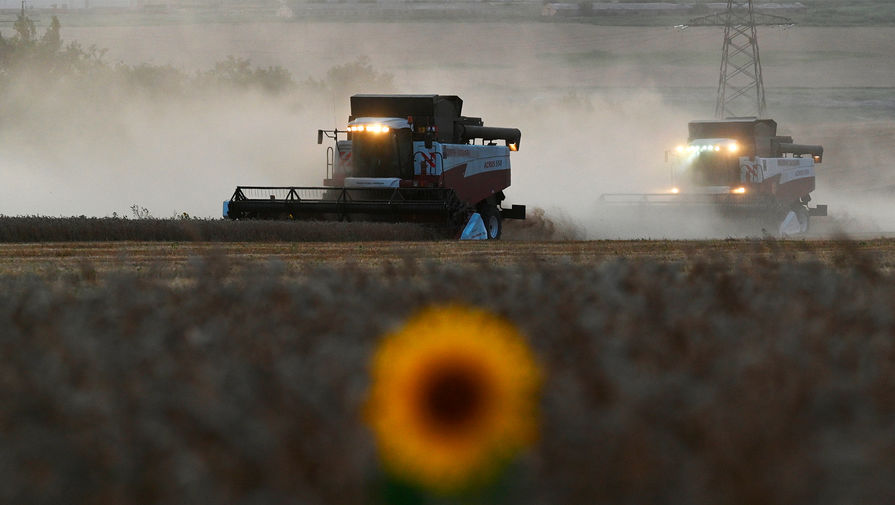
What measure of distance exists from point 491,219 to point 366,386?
83.9 ft

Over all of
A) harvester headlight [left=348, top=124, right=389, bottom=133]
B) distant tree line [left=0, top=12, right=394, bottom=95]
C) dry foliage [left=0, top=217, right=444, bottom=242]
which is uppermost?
distant tree line [left=0, top=12, right=394, bottom=95]

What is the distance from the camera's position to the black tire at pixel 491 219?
2823 cm

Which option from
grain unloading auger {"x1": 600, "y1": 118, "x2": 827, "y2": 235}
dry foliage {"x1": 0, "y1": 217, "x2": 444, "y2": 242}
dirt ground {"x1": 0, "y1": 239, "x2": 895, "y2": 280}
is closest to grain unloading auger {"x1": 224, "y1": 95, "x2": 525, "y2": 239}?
dry foliage {"x1": 0, "y1": 217, "x2": 444, "y2": 242}

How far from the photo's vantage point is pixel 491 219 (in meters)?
28.5

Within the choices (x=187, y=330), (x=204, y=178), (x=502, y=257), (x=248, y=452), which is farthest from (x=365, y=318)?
(x=204, y=178)

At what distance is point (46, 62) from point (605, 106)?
108ft

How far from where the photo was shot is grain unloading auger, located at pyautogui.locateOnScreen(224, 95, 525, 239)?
81.9ft

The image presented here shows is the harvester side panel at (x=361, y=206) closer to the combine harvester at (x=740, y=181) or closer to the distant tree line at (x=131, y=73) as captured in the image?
the combine harvester at (x=740, y=181)

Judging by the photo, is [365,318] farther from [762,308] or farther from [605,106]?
[605,106]

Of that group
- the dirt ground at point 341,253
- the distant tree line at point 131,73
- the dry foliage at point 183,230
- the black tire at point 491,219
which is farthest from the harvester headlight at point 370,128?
the distant tree line at point 131,73

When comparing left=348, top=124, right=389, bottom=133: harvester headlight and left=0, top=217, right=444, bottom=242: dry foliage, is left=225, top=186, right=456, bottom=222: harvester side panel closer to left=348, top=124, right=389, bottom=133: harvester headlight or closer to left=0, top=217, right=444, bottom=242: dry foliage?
left=0, top=217, right=444, bottom=242: dry foliage

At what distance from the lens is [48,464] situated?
2396mm

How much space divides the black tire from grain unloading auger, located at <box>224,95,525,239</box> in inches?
1.4

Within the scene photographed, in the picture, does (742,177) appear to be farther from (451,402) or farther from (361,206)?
(451,402)
